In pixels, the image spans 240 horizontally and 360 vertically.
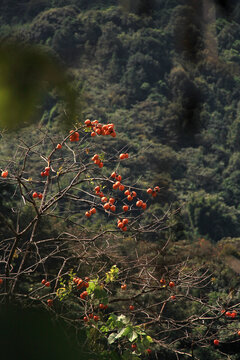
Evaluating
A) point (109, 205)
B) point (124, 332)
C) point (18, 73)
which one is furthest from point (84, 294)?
point (18, 73)

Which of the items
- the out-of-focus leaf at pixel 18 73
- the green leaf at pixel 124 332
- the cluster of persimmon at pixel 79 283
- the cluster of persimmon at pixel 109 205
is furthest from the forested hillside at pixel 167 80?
the green leaf at pixel 124 332

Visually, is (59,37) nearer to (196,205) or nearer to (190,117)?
(190,117)

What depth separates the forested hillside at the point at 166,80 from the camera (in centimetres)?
3008

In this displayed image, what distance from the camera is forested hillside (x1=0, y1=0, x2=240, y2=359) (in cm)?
3008

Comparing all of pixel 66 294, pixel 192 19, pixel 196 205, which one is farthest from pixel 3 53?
pixel 192 19

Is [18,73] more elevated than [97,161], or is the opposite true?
[97,161]

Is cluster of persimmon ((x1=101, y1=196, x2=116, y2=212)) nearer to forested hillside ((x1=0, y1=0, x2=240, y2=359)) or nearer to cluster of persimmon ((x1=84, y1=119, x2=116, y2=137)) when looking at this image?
cluster of persimmon ((x1=84, y1=119, x2=116, y2=137))

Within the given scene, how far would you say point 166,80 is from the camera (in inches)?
1510

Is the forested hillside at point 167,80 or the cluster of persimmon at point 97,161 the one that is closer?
the cluster of persimmon at point 97,161

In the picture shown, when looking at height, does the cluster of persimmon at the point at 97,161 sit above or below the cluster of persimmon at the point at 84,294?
above

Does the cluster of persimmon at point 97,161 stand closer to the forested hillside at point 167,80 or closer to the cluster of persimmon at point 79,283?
the cluster of persimmon at point 79,283

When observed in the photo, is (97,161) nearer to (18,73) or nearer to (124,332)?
(124,332)

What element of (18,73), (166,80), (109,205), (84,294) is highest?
(109,205)

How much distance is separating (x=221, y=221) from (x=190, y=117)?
8813 millimetres
